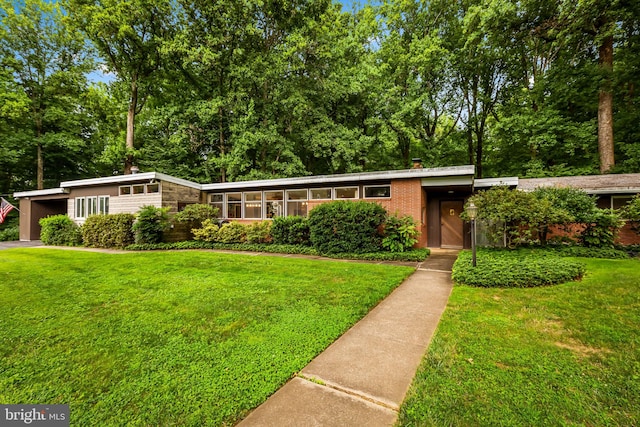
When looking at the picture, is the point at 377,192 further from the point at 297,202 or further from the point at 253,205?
the point at 253,205

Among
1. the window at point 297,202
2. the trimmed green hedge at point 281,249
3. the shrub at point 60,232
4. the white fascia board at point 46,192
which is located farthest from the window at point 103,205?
the window at point 297,202

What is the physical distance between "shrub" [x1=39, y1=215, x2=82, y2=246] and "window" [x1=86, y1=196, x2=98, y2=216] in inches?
38.9

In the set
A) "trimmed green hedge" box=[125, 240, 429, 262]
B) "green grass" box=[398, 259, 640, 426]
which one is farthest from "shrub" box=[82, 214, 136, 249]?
"green grass" box=[398, 259, 640, 426]

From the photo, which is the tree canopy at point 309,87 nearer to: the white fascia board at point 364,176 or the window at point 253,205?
the window at point 253,205

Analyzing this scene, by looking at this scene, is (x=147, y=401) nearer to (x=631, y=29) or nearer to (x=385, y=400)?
(x=385, y=400)

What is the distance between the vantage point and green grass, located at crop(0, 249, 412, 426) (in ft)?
6.92

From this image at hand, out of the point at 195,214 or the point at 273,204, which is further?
the point at 273,204

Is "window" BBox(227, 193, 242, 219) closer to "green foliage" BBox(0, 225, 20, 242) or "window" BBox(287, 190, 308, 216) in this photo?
"window" BBox(287, 190, 308, 216)

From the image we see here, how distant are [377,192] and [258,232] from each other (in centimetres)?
546

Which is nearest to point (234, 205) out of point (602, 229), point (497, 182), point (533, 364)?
point (497, 182)

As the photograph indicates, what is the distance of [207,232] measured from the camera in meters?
12.4

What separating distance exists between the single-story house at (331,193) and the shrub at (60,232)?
962mm

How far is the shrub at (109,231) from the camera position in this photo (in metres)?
12.3

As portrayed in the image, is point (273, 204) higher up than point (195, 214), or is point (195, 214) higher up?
point (273, 204)
